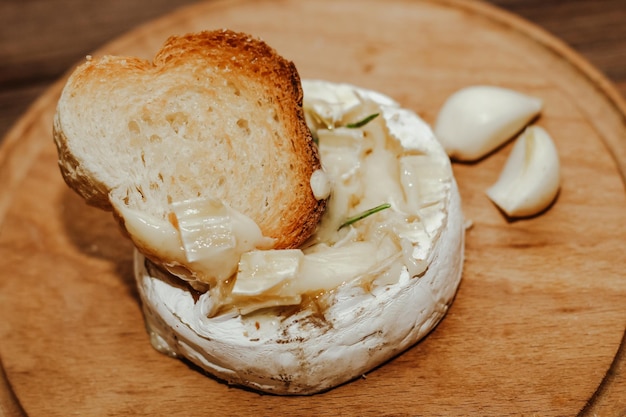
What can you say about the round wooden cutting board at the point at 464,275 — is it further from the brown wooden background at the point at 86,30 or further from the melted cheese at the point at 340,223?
the brown wooden background at the point at 86,30

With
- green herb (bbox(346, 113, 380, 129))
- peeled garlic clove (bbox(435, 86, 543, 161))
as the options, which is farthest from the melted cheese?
peeled garlic clove (bbox(435, 86, 543, 161))

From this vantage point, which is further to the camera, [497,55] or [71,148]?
[497,55]

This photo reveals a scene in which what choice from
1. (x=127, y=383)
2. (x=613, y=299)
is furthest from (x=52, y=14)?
(x=613, y=299)

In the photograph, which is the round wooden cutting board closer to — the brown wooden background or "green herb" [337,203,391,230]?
"green herb" [337,203,391,230]

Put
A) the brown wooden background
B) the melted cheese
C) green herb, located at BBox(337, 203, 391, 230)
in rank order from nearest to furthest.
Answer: the melted cheese
green herb, located at BBox(337, 203, 391, 230)
the brown wooden background

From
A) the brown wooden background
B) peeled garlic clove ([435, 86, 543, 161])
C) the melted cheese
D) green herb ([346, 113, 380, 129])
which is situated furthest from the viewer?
the brown wooden background

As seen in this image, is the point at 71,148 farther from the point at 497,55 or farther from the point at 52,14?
the point at 52,14
